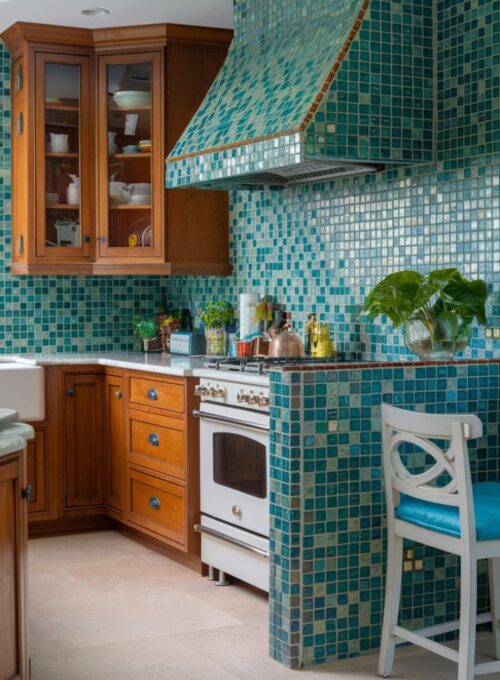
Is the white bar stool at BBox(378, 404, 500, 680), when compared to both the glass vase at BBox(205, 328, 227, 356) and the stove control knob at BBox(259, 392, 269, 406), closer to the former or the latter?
the stove control knob at BBox(259, 392, 269, 406)

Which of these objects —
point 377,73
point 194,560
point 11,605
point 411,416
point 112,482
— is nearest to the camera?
point 11,605

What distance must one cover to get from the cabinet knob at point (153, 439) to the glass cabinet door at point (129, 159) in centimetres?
105

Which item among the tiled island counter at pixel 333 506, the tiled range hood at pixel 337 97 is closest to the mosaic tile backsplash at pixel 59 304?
the tiled range hood at pixel 337 97

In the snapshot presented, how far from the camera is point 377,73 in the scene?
3768 mm

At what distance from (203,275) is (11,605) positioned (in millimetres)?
2859

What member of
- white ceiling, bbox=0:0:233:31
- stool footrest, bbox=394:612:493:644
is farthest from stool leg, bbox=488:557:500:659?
white ceiling, bbox=0:0:233:31

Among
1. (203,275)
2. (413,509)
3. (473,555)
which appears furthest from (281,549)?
(203,275)

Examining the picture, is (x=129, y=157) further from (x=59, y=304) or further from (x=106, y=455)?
(x=106, y=455)

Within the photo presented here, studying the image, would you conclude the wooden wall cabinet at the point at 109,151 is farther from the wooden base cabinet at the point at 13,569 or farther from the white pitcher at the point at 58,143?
the wooden base cabinet at the point at 13,569

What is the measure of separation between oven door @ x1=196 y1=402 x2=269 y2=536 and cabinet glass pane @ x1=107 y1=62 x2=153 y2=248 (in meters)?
1.46

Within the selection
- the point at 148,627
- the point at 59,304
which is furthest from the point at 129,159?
the point at 148,627

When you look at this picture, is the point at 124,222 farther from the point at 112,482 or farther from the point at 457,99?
the point at 457,99

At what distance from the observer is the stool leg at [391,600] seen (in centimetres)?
314

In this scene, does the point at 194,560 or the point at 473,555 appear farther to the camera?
the point at 194,560
